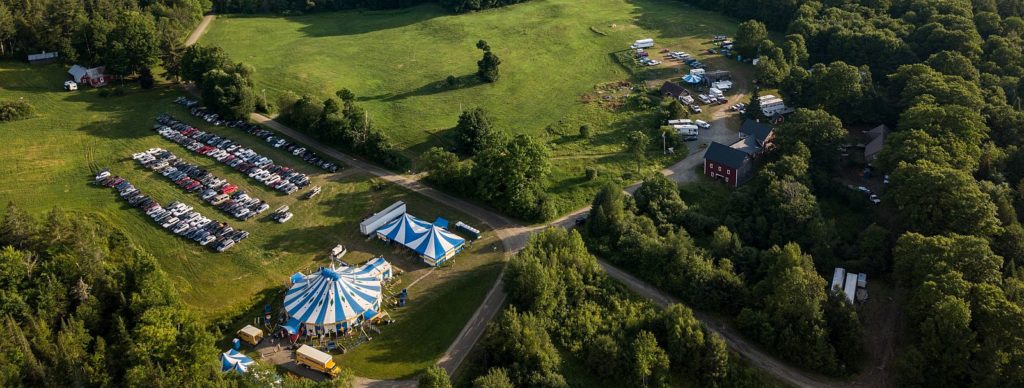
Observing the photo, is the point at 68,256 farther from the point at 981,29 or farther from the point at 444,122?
the point at 981,29

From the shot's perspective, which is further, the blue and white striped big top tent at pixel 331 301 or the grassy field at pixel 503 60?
the grassy field at pixel 503 60

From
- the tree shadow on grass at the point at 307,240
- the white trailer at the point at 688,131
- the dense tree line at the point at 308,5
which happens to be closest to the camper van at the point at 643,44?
the white trailer at the point at 688,131

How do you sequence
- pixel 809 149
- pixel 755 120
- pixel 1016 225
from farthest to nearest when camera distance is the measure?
1. pixel 755 120
2. pixel 809 149
3. pixel 1016 225

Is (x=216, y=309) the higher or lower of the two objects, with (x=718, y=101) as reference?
lower

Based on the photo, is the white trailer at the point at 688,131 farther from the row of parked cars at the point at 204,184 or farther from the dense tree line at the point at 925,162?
the row of parked cars at the point at 204,184

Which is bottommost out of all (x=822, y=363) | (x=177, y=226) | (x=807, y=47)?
(x=822, y=363)

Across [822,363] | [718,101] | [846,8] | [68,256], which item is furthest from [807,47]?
[68,256]
